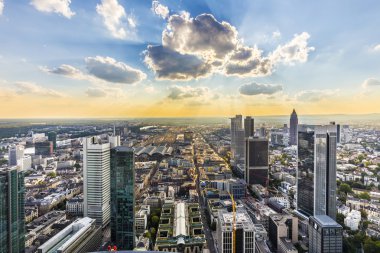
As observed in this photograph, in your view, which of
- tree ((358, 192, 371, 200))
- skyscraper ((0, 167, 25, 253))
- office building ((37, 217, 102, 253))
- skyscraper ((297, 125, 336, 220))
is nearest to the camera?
skyscraper ((0, 167, 25, 253))

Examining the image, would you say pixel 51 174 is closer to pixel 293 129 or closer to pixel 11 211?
pixel 11 211

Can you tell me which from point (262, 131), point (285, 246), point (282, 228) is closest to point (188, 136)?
point (262, 131)

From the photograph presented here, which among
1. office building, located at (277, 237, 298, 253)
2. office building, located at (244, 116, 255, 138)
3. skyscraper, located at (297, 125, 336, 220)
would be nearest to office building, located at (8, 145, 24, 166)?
office building, located at (277, 237, 298, 253)

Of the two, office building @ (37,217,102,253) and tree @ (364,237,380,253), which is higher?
office building @ (37,217,102,253)

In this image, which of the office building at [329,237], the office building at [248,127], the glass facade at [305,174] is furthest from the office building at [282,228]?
the office building at [248,127]

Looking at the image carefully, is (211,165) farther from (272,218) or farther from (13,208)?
(13,208)

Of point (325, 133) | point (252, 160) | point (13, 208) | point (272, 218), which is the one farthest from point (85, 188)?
point (252, 160)

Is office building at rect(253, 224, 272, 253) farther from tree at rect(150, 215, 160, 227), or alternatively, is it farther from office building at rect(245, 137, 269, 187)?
office building at rect(245, 137, 269, 187)
